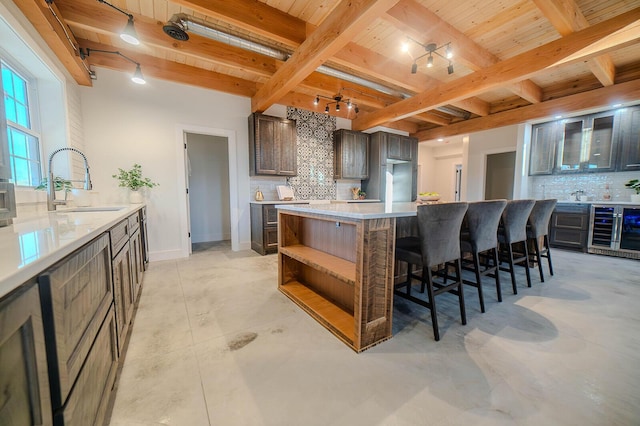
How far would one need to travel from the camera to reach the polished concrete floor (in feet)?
3.75

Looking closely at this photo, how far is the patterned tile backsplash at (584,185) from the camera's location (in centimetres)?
413

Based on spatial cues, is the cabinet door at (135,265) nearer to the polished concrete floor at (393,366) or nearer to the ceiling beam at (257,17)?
the polished concrete floor at (393,366)

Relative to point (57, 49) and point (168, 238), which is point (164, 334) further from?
point (57, 49)

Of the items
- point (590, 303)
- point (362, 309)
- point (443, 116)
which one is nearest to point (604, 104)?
point (443, 116)

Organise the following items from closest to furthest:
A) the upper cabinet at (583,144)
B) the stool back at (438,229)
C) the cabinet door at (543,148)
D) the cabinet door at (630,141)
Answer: the stool back at (438,229), the cabinet door at (630,141), the upper cabinet at (583,144), the cabinet door at (543,148)

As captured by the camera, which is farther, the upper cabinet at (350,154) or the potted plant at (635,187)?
the upper cabinet at (350,154)

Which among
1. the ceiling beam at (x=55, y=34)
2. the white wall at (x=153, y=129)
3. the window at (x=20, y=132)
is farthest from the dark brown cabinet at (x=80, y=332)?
the white wall at (x=153, y=129)

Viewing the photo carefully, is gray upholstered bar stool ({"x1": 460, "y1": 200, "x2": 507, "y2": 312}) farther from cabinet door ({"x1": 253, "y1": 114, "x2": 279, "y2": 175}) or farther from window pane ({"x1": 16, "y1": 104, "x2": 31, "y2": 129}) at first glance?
window pane ({"x1": 16, "y1": 104, "x2": 31, "y2": 129})

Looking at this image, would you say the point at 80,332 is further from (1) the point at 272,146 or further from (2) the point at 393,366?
(1) the point at 272,146

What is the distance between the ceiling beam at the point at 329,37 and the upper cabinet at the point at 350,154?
76.9 inches

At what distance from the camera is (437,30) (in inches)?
104

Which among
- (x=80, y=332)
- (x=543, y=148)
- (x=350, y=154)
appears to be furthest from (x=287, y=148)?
(x=543, y=148)

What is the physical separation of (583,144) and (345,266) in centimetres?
540

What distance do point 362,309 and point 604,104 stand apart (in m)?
5.37
